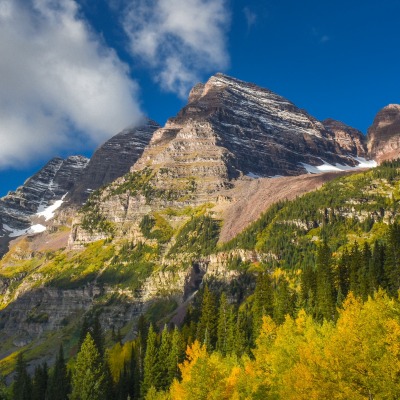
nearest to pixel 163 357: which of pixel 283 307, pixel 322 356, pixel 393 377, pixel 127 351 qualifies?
pixel 283 307

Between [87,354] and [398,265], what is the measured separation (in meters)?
71.3

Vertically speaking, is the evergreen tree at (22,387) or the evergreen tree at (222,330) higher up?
the evergreen tree at (222,330)

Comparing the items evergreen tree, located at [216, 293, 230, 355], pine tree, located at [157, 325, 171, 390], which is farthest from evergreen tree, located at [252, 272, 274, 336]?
pine tree, located at [157, 325, 171, 390]

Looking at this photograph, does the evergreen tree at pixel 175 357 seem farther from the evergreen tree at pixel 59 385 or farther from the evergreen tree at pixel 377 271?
the evergreen tree at pixel 377 271

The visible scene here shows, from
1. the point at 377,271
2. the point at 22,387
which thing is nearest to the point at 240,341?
the point at 377,271

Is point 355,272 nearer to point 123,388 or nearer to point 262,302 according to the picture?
point 262,302

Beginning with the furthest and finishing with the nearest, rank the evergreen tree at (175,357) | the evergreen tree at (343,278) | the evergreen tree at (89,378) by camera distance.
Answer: the evergreen tree at (343,278)
the evergreen tree at (175,357)
the evergreen tree at (89,378)

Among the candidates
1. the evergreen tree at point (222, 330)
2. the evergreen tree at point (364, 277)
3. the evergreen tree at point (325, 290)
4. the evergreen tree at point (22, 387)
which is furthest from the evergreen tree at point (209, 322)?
the evergreen tree at point (22, 387)

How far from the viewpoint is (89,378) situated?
97312 mm

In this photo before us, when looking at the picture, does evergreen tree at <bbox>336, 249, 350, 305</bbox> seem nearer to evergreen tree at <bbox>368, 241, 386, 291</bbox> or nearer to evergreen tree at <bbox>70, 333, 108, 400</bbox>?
evergreen tree at <bbox>368, 241, 386, 291</bbox>

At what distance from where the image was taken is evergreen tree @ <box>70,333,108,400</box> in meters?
96.7

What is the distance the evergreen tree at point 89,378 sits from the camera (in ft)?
317

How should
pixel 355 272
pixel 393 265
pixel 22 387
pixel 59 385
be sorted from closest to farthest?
pixel 393 265 → pixel 355 272 → pixel 59 385 → pixel 22 387

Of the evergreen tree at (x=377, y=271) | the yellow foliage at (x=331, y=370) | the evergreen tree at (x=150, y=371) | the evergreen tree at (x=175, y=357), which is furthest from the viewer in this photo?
the evergreen tree at (x=377, y=271)
